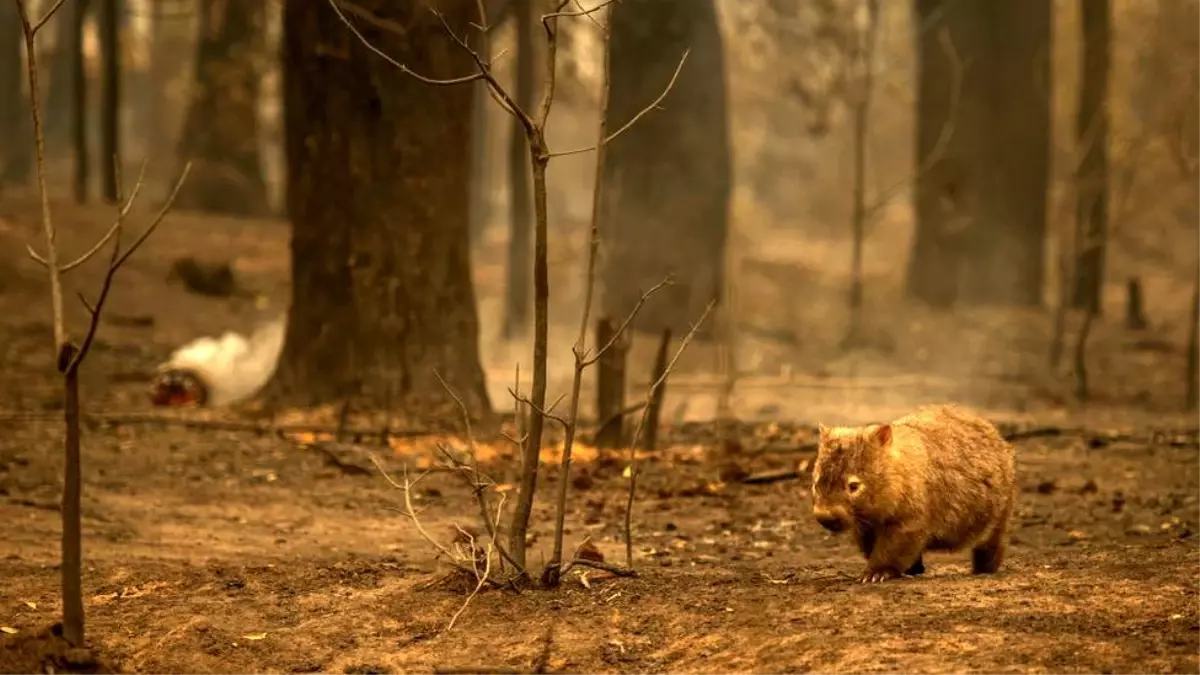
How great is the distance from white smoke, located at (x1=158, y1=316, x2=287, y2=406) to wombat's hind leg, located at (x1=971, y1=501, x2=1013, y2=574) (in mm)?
7352

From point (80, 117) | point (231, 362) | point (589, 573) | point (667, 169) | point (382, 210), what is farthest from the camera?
point (80, 117)

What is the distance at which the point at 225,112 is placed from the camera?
26.1 meters

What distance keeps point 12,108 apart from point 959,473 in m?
31.2

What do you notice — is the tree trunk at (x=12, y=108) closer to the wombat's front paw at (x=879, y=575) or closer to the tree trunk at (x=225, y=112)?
the tree trunk at (x=225, y=112)

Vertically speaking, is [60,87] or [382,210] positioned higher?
[60,87]

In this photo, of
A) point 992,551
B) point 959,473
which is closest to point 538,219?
point 959,473

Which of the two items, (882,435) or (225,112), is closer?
(882,435)

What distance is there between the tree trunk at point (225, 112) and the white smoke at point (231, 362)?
9734mm

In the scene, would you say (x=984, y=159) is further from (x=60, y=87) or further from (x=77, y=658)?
(x=60, y=87)

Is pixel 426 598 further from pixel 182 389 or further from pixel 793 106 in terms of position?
pixel 793 106

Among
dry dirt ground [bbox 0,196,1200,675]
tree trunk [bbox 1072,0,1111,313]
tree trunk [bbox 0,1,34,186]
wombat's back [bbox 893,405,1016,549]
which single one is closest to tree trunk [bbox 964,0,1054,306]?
tree trunk [bbox 1072,0,1111,313]

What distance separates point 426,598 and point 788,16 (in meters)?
29.1

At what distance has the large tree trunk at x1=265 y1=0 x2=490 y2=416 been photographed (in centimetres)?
1181

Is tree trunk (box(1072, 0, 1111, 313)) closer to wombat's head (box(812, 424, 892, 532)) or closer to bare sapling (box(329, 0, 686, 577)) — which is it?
wombat's head (box(812, 424, 892, 532))
